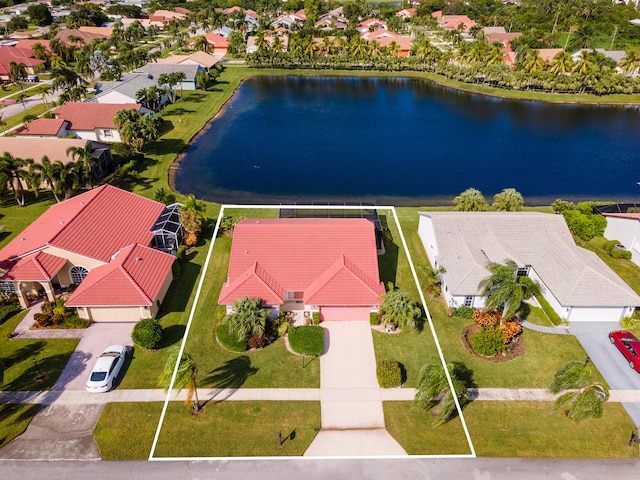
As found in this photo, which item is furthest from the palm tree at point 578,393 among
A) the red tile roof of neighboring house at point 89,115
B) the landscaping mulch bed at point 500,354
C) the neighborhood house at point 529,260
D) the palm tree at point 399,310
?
the red tile roof of neighboring house at point 89,115

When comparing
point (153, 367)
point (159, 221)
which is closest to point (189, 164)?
point (159, 221)

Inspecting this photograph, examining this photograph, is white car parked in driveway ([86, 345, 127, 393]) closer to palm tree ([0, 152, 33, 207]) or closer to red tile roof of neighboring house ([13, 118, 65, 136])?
palm tree ([0, 152, 33, 207])

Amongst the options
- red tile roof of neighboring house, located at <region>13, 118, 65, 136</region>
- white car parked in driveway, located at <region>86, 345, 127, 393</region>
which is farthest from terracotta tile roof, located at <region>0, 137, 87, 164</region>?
white car parked in driveway, located at <region>86, 345, 127, 393</region>

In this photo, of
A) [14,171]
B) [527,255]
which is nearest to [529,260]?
[527,255]

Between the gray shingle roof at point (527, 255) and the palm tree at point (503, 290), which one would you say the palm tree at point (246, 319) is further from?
the palm tree at point (503, 290)

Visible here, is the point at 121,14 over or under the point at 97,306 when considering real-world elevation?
over

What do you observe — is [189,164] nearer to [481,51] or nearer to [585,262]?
[585,262]

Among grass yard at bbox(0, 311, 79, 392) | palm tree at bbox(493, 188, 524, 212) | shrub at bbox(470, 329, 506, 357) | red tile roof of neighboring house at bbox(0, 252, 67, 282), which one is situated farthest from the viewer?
palm tree at bbox(493, 188, 524, 212)
